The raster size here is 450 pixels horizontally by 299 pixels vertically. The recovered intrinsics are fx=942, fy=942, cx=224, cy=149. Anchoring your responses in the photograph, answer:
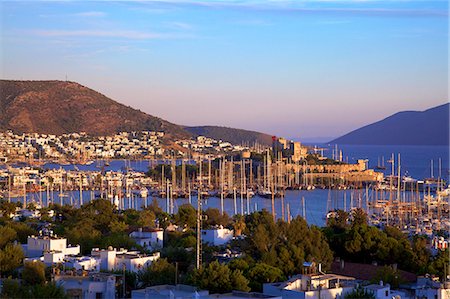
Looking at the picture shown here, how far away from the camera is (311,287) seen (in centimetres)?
1009

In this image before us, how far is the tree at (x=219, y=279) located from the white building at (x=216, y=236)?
5399 mm

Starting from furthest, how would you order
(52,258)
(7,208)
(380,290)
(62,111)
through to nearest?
(62,111)
(7,208)
(52,258)
(380,290)

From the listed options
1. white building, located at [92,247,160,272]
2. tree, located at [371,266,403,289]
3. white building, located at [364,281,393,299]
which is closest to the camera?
white building, located at [364,281,393,299]

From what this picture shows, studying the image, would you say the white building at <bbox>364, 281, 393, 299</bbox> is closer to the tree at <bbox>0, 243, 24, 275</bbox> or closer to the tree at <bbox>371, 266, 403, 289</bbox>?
the tree at <bbox>371, 266, 403, 289</bbox>

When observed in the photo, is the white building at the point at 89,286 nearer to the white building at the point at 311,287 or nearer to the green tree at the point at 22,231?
the white building at the point at 311,287

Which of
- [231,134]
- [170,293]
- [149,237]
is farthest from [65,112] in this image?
[170,293]

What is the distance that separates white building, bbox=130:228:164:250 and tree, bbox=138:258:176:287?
333 cm

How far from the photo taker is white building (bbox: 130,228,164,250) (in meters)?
14.9

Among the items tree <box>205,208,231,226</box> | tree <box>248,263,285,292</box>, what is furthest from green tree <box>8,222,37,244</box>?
tree <box>248,263,285,292</box>

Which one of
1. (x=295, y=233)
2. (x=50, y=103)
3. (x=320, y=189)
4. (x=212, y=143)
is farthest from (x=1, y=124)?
(x=295, y=233)

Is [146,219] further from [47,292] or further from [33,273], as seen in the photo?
[47,292]

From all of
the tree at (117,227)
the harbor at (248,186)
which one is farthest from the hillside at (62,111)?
the tree at (117,227)

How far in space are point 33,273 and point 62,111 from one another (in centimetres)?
5950

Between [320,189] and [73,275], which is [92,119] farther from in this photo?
[73,275]
